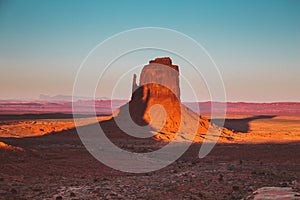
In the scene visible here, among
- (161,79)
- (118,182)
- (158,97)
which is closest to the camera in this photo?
(118,182)

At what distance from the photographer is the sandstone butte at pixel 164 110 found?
63.5 meters

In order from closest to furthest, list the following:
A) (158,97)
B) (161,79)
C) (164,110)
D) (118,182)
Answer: (118,182), (164,110), (158,97), (161,79)

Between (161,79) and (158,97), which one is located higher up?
(161,79)

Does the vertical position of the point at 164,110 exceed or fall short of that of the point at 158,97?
it falls short

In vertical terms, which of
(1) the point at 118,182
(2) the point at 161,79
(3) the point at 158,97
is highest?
(2) the point at 161,79

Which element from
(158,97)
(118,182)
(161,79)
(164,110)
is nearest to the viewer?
(118,182)

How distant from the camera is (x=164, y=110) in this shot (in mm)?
68500

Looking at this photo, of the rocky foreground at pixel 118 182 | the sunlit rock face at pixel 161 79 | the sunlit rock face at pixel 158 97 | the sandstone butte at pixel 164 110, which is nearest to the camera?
the rocky foreground at pixel 118 182

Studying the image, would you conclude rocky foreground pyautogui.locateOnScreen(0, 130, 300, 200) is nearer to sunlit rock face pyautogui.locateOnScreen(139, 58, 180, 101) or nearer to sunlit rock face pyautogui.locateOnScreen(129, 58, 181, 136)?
sunlit rock face pyautogui.locateOnScreen(129, 58, 181, 136)

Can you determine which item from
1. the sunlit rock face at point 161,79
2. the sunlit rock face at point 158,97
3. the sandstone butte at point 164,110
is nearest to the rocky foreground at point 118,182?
the sandstone butte at point 164,110

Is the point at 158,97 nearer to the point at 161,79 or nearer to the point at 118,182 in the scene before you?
the point at 161,79

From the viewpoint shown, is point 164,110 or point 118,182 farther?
point 164,110

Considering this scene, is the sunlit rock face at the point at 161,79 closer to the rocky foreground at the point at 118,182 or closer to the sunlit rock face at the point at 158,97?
the sunlit rock face at the point at 158,97

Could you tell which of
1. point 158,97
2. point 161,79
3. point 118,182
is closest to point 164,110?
point 158,97
